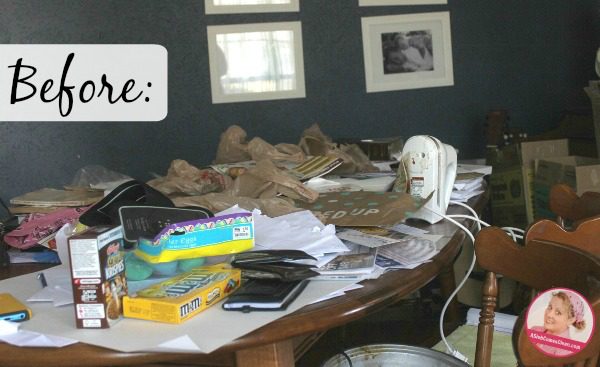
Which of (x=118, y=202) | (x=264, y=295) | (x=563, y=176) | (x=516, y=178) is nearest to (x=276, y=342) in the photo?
(x=264, y=295)

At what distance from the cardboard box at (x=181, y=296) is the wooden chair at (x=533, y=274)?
1.50ft

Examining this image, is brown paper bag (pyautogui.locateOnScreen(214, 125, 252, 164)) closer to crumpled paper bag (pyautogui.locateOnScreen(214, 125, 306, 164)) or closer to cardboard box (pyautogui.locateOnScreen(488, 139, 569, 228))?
crumpled paper bag (pyautogui.locateOnScreen(214, 125, 306, 164))

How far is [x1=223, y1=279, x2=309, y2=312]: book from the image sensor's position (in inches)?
48.1

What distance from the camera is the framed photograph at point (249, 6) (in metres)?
3.99

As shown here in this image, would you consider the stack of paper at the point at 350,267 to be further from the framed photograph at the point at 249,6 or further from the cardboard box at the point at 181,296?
the framed photograph at the point at 249,6

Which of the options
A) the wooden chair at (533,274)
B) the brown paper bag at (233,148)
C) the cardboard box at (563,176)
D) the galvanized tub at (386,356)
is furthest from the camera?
the cardboard box at (563,176)

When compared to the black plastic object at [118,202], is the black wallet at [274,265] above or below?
below

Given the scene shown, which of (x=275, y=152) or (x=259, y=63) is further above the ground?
(x=259, y=63)

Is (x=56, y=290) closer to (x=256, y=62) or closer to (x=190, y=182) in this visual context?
(x=190, y=182)

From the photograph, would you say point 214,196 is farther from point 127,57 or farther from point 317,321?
point 127,57

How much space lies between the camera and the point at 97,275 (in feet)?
3.76

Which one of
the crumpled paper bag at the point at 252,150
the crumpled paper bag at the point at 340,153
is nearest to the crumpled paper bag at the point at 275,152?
the crumpled paper bag at the point at 252,150

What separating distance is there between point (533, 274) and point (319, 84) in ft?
9.77

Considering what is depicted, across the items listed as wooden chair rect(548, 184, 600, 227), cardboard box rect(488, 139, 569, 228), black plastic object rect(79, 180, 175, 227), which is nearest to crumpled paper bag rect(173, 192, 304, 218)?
black plastic object rect(79, 180, 175, 227)
